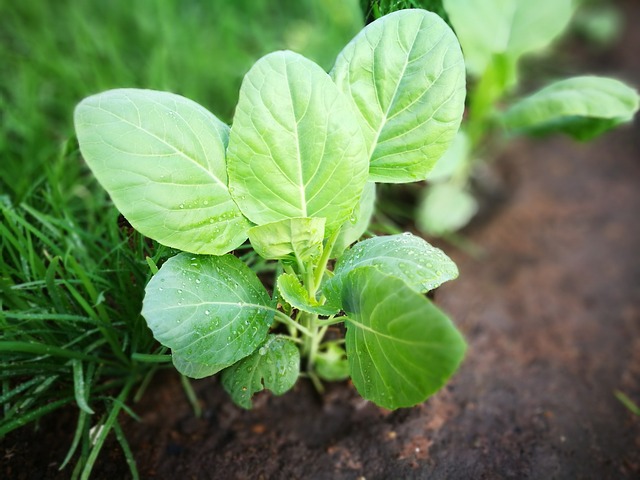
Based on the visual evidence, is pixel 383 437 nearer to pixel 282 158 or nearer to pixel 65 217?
pixel 282 158

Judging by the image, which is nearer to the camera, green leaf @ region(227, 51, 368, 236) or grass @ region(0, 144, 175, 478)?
green leaf @ region(227, 51, 368, 236)

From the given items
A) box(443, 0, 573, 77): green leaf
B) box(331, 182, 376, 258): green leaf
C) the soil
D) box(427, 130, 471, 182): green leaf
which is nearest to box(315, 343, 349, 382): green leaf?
the soil

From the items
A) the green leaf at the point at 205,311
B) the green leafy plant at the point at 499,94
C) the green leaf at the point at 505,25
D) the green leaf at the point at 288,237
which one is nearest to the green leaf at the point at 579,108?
the green leafy plant at the point at 499,94

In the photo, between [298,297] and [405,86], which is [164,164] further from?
A: [405,86]

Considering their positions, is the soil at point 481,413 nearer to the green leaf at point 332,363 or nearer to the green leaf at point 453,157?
the green leaf at point 332,363

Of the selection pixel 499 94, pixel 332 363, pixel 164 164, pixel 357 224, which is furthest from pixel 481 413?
pixel 499 94

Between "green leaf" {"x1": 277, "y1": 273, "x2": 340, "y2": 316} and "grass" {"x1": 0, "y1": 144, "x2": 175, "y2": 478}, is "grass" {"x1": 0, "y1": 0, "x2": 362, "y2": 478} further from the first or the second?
"green leaf" {"x1": 277, "y1": 273, "x2": 340, "y2": 316}
